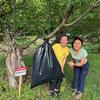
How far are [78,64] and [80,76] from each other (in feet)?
1.24

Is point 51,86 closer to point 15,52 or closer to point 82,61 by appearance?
point 82,61

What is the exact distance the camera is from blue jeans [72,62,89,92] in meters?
8.89

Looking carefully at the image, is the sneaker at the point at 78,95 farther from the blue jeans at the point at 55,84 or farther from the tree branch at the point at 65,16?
the tree branch at the point at 65,16

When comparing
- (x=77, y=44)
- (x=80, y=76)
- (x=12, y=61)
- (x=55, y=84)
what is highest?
(x=77, y=44)

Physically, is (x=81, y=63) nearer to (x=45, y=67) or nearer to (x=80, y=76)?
(x=80, y=76)

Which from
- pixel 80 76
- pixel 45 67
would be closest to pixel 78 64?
pixel 80 76

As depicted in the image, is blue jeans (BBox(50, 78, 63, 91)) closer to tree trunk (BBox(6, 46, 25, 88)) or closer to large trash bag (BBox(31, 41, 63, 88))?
large trash bag (BBox(31, 41, 63, 88))

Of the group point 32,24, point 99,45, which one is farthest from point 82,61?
point 99,45

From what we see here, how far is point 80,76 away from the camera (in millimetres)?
A: 8977

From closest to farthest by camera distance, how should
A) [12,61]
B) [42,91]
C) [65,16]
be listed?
[42,91], [65,16], [12,61]

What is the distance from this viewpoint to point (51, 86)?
8.79 m

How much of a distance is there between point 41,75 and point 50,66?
0.29 meters

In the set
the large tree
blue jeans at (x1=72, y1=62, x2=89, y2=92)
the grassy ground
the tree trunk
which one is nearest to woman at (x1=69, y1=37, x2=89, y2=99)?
blue jeans at (x1=72, y1=62, x2=89, y2=92)

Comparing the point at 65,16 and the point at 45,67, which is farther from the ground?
the point at 65,16
